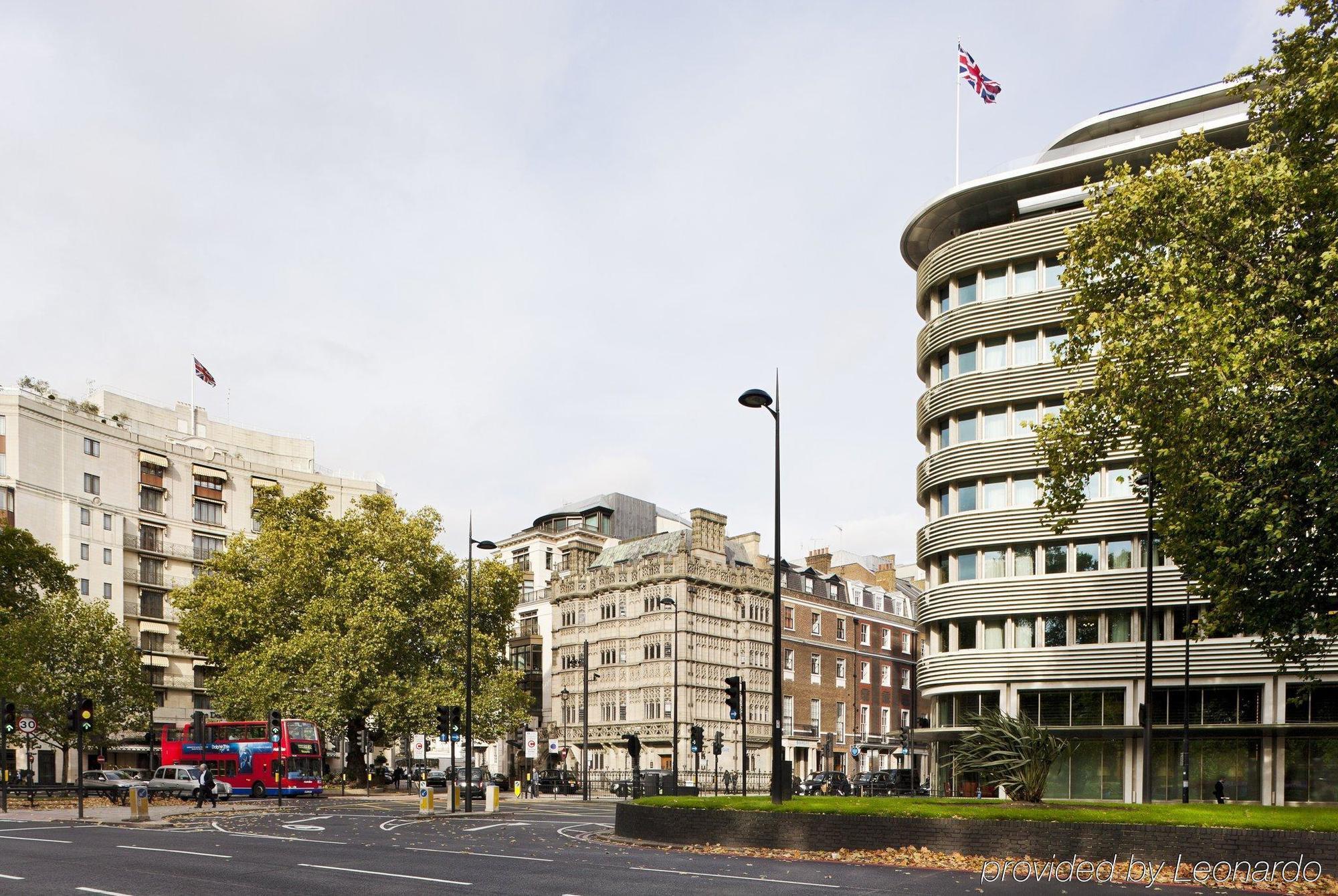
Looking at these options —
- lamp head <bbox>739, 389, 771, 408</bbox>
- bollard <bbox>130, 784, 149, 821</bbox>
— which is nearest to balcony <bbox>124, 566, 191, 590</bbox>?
bollard <bbox>130, 784, 149, 821</bbox>

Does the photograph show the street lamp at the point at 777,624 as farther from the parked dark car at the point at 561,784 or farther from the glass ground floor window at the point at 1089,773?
the parked dark car at the point at 561,784

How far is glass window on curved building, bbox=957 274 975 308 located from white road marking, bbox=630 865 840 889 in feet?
123

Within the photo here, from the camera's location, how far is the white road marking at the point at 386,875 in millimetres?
16281

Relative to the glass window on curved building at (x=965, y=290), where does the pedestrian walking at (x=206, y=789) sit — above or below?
below

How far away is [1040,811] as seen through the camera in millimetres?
21031

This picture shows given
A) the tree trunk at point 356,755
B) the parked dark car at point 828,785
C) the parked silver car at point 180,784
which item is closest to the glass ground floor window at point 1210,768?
the parked dark car at point 828,785

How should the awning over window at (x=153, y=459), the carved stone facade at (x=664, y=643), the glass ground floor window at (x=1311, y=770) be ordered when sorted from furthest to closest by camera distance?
the awning over window at (x=153, y=459) → the carved stone facade at (x=664, y=643) → the glass ground floor window at (x=1311, y=770)

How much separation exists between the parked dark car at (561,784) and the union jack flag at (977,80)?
43.2 m

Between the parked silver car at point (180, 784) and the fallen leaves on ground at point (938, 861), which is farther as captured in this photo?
the parked silver car at point (180, 784)

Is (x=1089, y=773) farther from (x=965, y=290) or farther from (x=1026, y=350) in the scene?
(x=965, y=290)

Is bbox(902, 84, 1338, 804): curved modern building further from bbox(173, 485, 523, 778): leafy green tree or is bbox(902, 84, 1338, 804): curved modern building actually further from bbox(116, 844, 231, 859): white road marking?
bbox(116, 844, 231, 859): white road marking

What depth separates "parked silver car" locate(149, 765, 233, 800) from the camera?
51.6 metres

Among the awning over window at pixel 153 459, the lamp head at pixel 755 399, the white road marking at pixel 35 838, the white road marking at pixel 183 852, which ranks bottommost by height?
the white road marking at pixel 35 838

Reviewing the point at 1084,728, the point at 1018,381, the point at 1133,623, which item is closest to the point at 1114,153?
the point at 1018,381
